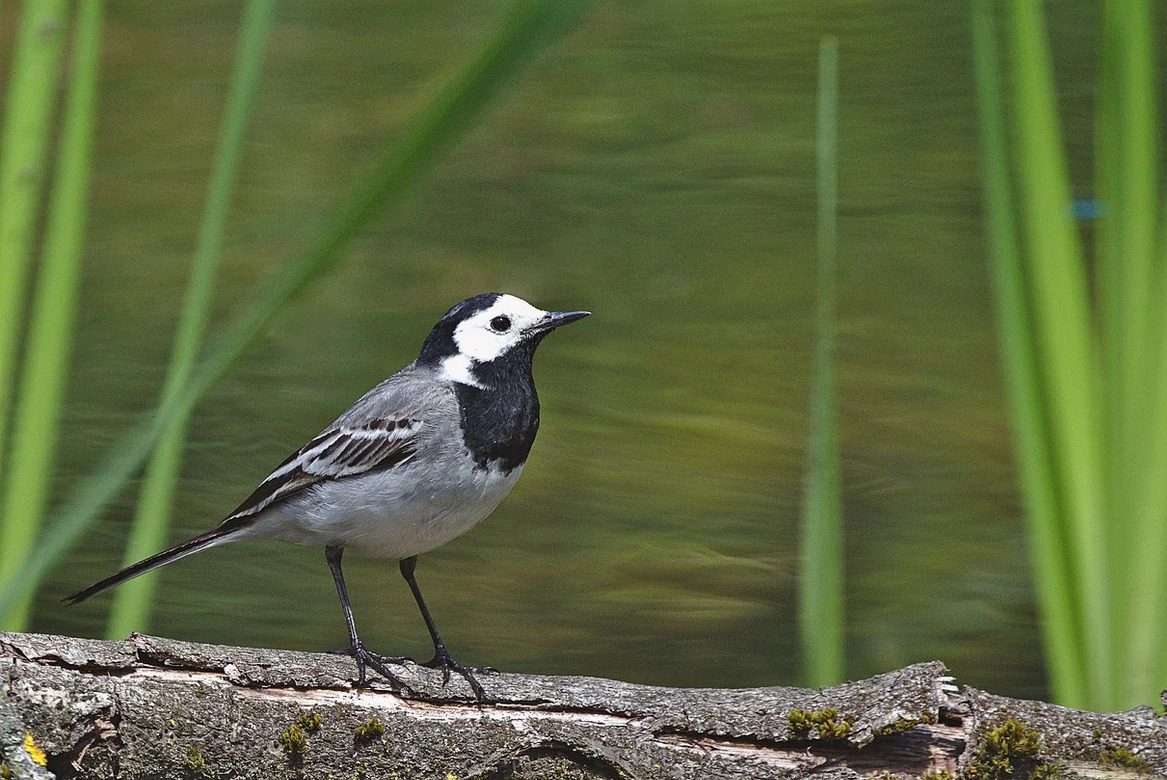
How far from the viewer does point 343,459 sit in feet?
13.9

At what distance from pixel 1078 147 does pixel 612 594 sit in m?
4.34

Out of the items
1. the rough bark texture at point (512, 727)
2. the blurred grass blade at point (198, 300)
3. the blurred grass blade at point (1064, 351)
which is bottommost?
the rough bark texture at point (512, 727)

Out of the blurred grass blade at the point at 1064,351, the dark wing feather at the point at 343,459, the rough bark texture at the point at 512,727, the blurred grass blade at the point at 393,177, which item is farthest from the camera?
the dark wing feather at the point at 343,459

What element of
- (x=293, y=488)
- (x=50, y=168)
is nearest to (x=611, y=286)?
(x=50, y=168)

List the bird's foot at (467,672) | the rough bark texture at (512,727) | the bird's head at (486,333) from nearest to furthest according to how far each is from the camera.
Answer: the rough bark texture at (512,727) < the bird's foot at (467,672) < the bird's head at (486,333)

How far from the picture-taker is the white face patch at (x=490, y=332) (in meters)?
4.50

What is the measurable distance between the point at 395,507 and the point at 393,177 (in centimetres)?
251

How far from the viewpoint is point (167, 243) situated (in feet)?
31.2

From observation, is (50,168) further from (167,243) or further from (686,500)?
(686,500)

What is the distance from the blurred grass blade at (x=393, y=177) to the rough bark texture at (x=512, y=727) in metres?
1.37

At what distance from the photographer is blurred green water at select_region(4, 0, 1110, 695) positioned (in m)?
6.56

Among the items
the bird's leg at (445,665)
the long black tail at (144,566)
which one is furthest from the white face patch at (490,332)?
the long black tail at (144,566)

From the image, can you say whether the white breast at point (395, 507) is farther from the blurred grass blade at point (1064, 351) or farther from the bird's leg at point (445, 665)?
the blurred grass blade at point (1064, 351)

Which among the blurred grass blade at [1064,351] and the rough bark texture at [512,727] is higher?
the blurred grass blade at [1064,351]
